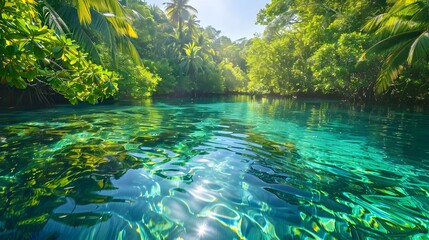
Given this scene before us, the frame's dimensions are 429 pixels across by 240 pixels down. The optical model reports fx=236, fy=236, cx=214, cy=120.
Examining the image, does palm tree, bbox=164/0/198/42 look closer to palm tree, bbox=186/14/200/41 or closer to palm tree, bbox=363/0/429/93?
palm tree, bbox=186/14/200/41

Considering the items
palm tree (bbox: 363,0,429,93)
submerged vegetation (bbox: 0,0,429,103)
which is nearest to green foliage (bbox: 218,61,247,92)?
A: submerged vegetation (bbox: 0,0,429,103)

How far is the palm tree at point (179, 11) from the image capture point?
35.0 meters

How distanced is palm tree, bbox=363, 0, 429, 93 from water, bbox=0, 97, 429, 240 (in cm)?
462

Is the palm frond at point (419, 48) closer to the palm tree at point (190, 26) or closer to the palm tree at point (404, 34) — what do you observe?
the palm tree at point (404, 34)

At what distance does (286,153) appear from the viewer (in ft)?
14.6

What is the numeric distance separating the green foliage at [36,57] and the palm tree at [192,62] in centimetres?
3081

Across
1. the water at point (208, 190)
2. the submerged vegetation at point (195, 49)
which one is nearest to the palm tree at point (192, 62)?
the submerged vegetation at point (195, 49)

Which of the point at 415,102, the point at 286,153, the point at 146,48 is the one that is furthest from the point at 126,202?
the point at 146,48

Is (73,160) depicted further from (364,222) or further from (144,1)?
(144,1)

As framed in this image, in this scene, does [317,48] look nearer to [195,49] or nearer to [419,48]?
[419,48]

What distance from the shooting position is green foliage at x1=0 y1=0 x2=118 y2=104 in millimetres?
2516

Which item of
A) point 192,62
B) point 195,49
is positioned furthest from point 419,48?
point 192,62

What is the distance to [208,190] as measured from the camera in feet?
9.10

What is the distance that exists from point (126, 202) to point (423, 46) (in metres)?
9.75
